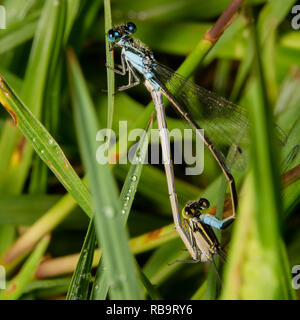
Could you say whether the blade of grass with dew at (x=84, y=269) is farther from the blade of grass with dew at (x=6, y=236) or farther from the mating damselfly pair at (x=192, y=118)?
the blade of grass with dew at (x=6, y=236)

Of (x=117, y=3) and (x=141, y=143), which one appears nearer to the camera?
(x=141, y=143)

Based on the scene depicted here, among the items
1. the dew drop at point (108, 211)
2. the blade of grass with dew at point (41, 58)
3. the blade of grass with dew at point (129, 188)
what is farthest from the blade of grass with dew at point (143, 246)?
the dew drop at point (108, 211)

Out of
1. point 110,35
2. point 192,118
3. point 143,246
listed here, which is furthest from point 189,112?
point 143,246

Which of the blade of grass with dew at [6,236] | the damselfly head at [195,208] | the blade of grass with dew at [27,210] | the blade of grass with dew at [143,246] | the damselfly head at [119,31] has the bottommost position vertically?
the blade of grass with dew at [143,246]

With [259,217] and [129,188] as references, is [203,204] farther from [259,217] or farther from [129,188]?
[259,217]
